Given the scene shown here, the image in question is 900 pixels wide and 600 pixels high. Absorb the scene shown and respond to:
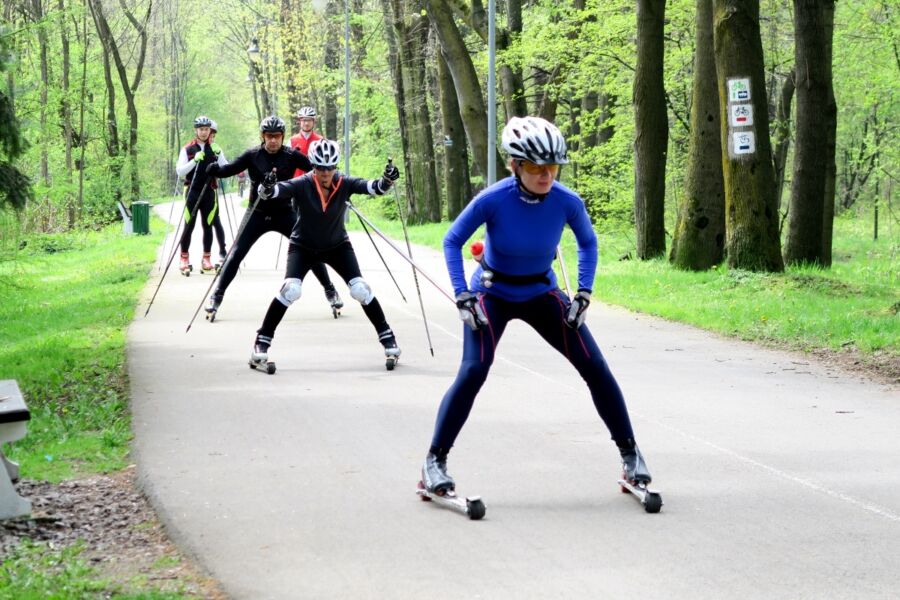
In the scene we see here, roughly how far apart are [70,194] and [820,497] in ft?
140

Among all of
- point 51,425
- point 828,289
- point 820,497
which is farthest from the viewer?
point 828,289

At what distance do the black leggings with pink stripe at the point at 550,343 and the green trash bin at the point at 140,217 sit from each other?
33.6 metres

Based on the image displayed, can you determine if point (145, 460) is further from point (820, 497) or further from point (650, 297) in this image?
point (650, 297)

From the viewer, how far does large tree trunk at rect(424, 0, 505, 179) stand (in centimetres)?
3000

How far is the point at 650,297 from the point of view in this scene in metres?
18.0

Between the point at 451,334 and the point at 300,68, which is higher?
the point at 300,68

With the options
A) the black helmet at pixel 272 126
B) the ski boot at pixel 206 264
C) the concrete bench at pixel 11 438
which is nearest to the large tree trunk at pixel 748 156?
the black helmet at pixel 272 126

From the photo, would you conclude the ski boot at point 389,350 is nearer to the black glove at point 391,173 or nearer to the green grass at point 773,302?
the black glove at point 391,173

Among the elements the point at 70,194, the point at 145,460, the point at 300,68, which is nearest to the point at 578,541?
the point at 145,460

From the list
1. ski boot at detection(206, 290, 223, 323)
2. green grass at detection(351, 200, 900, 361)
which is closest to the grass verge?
green grass at detection(351, 200, 900, 361)

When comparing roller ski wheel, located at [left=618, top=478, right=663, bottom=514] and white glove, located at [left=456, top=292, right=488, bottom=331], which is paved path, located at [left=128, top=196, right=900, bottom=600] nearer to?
roller ski wheel, located at [left=618, top=478, right=663, bottom=514]

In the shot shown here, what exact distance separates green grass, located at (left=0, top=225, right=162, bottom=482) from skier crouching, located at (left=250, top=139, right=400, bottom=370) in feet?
4.80

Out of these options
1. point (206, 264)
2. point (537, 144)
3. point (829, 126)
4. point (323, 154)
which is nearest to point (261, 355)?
point (323, 154)

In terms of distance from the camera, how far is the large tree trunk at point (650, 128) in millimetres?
22172
